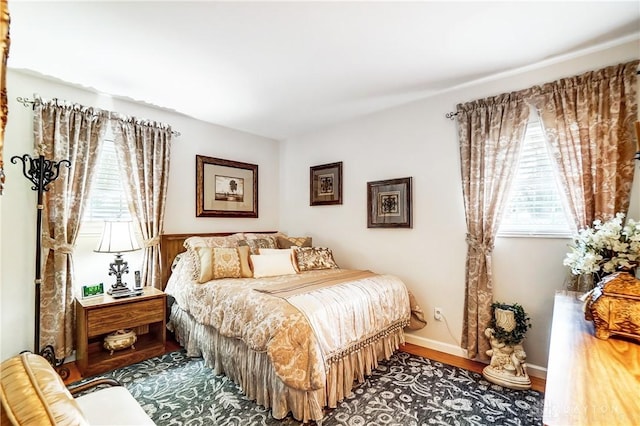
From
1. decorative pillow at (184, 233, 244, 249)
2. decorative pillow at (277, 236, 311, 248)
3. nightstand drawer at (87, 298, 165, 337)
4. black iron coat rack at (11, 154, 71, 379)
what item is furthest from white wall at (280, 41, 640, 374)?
black iron coat rack at (11, 154, 71, 379)

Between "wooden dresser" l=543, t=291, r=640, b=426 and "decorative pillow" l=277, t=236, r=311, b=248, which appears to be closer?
"wooden dresser" l=543, t=291, r=640, b=426

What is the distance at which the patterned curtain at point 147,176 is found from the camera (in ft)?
10.2

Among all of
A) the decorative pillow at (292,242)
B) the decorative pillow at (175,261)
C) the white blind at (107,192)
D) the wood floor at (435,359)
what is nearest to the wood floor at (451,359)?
the wood floor at (435,359)

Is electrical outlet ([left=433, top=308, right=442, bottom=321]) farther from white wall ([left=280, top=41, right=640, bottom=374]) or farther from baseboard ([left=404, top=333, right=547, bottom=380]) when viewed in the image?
baseboard ([left=404, top=333, right=547, bottom=380])

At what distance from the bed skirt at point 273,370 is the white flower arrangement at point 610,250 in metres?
1.58

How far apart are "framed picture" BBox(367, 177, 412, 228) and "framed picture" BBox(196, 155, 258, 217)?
1.76 meters

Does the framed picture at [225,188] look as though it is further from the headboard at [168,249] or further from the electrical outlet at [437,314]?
the electrical outlet at [437,314]

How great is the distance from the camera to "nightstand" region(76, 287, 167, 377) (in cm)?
251

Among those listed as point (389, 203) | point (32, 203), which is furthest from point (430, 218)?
point (32, 203)

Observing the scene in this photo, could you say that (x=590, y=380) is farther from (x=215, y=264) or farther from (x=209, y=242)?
(x=209, y=242)

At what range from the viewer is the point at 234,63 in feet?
8.05

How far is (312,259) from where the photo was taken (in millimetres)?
3445

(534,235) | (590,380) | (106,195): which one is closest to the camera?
(590,380)

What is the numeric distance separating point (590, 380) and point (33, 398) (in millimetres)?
1520
